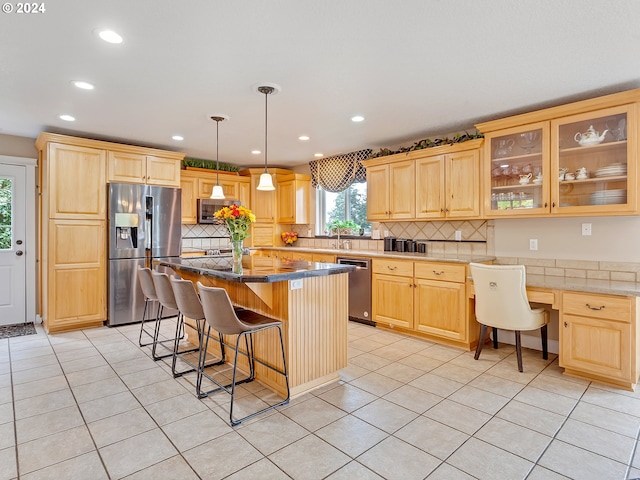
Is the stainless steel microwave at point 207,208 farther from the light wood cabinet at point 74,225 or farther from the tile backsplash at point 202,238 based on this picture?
the light wood cabinet at point 74,225

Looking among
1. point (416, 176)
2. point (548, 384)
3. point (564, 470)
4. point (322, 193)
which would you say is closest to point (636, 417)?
point (548, 384)

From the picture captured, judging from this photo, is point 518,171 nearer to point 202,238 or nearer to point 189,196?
point 189,196

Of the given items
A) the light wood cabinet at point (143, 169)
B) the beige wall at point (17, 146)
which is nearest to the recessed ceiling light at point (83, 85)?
the light wood cabinet at point (143, 169)

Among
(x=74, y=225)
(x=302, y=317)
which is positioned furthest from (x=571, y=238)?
(x=74, y=225)

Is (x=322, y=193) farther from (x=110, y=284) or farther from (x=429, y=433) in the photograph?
(x=429, y=433)

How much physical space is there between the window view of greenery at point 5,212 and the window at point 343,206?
14.1 ft

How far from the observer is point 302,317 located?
2633mm

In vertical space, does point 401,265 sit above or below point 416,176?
below

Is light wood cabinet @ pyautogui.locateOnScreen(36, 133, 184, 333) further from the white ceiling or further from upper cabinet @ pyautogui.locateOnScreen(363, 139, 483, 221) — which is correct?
upper cabinet @ pyautogui.locateOnScreen(363, 139, 483, 221)

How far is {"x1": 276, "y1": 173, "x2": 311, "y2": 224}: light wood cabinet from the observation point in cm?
611

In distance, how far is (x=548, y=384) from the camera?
2816mm

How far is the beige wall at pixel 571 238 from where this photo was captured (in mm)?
3125

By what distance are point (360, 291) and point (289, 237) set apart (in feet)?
7.41

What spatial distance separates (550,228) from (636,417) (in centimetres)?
181
